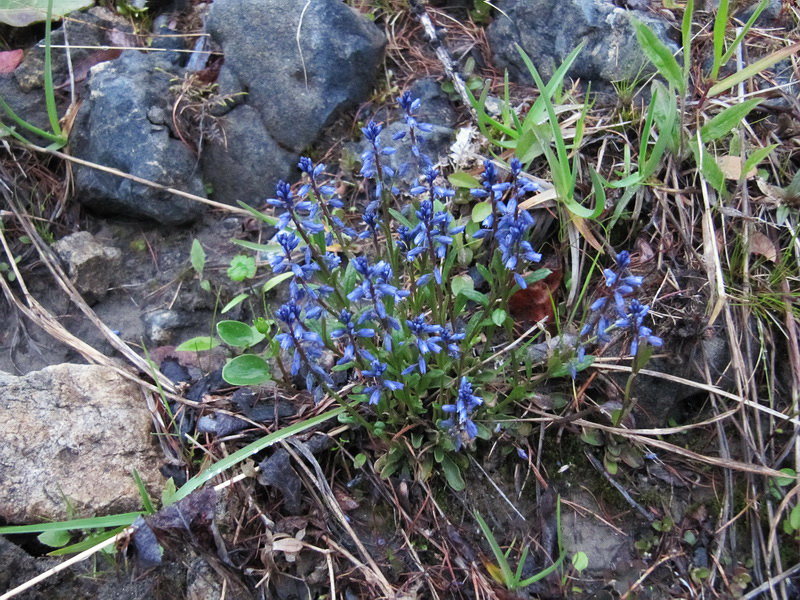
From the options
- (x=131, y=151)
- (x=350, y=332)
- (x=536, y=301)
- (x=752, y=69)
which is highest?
(x=752, y=69)

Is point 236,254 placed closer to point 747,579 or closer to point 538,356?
point 538,356

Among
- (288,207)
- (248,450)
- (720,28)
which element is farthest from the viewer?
(720,28)

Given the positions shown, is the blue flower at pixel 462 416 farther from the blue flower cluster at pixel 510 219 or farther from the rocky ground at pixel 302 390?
the blue flower cluster at pixel 510 219

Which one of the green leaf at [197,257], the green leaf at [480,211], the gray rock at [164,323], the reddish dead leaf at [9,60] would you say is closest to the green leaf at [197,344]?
the gray rock at [164,323]

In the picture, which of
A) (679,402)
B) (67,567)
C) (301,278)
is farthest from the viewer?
(679,402)

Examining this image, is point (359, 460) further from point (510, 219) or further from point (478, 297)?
point (510, 219)

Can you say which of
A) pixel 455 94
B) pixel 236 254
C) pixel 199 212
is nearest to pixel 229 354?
pixel 236 254

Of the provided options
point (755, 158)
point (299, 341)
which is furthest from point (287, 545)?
point (755, 158)
